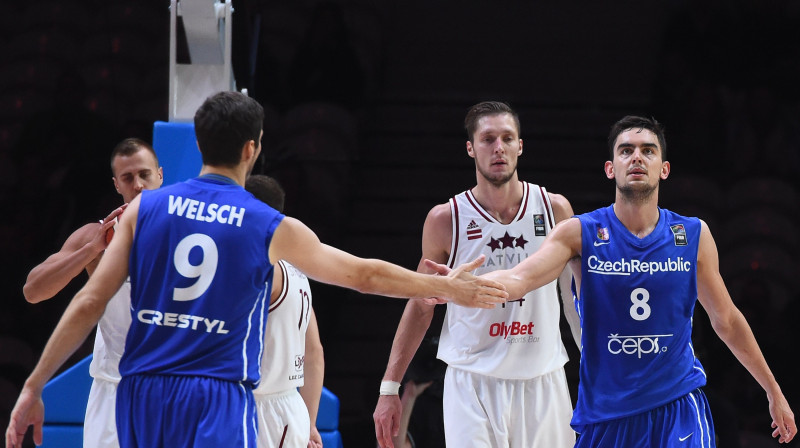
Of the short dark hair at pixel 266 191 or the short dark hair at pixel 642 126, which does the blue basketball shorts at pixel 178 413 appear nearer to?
the short dark hair at pixel 266 191

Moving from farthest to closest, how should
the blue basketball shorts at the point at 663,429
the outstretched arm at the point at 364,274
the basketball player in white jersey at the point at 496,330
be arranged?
the basketball player in white jersey at the point at 496,330, the blue basketball shorts at the point at 663,429, the outstretched arm at the point at 364,274

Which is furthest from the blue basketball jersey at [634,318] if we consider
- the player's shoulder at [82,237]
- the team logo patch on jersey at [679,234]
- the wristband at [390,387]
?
the player's shoulder at [82,237]

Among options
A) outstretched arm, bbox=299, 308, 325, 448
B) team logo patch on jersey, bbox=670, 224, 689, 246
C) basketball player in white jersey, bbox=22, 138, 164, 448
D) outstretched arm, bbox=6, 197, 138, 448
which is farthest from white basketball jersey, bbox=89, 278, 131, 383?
team logo patch on jersey, bbox=670, 224, 689, 246

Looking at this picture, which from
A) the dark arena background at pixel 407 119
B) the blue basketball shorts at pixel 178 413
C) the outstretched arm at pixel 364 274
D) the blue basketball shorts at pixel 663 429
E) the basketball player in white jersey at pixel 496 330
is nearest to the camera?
the blue basketball shorts at pixel 178 413

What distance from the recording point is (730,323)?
4.58m

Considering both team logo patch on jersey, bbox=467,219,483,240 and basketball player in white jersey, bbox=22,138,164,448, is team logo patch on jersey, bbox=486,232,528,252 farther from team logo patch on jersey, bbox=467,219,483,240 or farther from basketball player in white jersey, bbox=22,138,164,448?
basketball player in white jersey, bbox=22,138,164,448

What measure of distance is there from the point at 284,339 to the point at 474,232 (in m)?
1.15

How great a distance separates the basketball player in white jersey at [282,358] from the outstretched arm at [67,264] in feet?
2.57

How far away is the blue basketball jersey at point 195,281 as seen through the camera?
330 cm

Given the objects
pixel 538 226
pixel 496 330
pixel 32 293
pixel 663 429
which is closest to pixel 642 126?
pixel 538 226

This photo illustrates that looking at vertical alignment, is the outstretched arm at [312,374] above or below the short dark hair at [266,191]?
below

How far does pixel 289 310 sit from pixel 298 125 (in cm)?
458

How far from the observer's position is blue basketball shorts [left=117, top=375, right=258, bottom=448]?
326cm

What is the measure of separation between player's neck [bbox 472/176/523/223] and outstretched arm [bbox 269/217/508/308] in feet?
3.27
